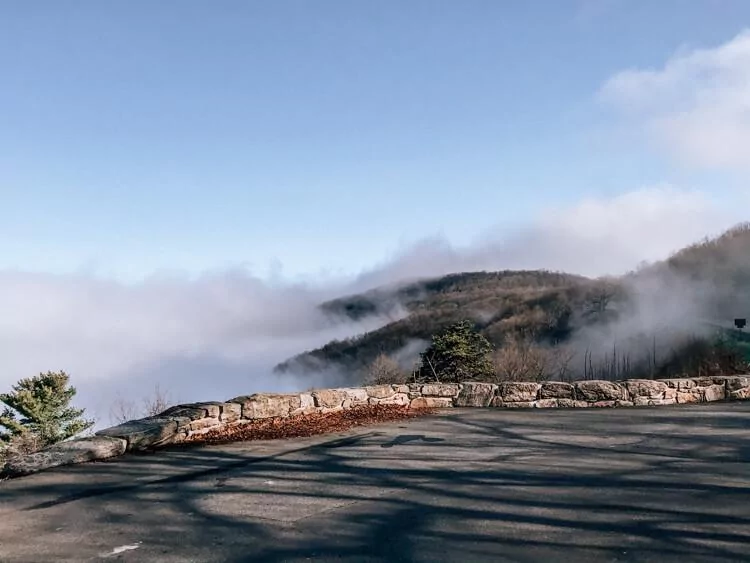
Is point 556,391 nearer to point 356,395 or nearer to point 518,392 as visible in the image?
point 518,392

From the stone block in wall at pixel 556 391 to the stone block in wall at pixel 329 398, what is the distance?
425 centimetres

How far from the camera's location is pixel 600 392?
14234 mm

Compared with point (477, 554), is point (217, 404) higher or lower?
higher

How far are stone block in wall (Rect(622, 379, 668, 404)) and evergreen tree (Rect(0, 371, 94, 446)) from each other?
3171 centimetres

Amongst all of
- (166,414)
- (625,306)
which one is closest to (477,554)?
(166,414)

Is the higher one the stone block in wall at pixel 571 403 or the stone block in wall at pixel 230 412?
the stone block in wall at pixel 230 412

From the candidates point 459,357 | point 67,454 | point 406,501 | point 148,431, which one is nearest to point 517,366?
point 459,357

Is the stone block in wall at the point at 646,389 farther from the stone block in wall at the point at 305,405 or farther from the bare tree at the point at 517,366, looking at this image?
the bare tree at the point at 517,366

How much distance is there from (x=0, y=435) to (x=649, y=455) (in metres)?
38.5

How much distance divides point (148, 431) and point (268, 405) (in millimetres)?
2617

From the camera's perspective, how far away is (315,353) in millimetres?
149375

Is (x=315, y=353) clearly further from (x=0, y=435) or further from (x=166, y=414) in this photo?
(x=166, y=414)

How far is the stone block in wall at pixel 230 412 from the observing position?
11.3 m

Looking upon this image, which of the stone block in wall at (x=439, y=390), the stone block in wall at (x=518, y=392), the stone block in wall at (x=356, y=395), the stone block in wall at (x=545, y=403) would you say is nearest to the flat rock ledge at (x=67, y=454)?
the stone block in wall at (x=356, y=395)
